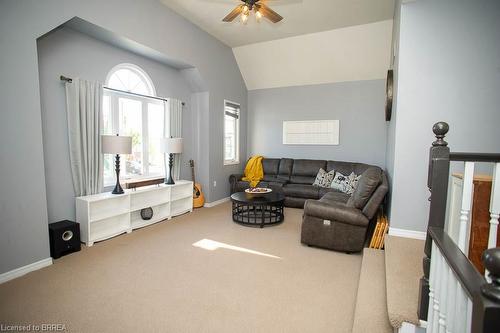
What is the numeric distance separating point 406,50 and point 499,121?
1089 millimetres

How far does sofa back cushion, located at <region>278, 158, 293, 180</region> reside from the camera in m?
5.94

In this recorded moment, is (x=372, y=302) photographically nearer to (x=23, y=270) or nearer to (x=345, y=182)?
(x=23, y=270)

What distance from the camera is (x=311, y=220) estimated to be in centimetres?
319

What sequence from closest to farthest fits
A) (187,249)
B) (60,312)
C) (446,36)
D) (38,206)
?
(60,312) < (446,36) < (38,206) < (187,249)

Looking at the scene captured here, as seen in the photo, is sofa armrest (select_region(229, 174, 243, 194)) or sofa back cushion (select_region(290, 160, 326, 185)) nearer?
sofa back cushion (select_region(290, 160, 326, 185))

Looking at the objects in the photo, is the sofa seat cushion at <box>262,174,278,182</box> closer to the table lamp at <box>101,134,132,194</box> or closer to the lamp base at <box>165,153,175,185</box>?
the lamp base at <box>165,153,175,185</box>

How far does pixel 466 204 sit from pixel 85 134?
3.90 m

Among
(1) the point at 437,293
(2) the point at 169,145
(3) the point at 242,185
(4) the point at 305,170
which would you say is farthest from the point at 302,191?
(1) the point at 437,293

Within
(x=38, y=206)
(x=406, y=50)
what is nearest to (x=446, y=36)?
(x=406, y=50)

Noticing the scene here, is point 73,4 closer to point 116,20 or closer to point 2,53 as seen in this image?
point 116,20

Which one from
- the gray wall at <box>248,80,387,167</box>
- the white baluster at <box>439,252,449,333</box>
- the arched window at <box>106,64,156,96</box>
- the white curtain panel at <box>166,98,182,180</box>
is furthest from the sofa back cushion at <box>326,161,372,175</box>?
the white baluster at <box>439,252,449,333</box>

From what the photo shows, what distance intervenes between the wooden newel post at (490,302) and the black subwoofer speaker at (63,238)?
353 cm

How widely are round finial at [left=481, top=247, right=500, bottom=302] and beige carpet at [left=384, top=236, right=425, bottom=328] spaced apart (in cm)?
112

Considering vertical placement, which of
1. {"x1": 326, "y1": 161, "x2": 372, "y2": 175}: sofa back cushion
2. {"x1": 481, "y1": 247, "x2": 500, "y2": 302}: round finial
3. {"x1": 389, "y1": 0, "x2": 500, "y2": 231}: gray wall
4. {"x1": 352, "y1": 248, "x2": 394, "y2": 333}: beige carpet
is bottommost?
{"x1": 352, "y1": 248, "x2": 394, "y2": 333}: beige carpet
